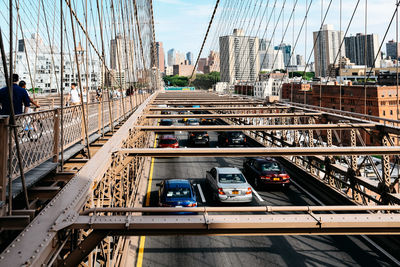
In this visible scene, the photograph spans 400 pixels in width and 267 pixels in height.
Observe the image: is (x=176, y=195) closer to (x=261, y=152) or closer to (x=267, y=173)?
(x=267, y=173)

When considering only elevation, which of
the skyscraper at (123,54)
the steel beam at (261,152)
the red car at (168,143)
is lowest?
the red car at (168,143)

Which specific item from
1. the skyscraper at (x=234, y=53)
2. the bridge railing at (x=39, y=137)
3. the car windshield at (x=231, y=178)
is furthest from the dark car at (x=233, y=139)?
the bridge railing at (x=39, y=137)

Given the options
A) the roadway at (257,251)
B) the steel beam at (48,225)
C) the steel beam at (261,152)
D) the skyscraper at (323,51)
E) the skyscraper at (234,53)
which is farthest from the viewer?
the skyscraper at (323,51)

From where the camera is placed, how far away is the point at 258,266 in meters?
9.45

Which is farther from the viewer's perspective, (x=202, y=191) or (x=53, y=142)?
(x=202, y=191)

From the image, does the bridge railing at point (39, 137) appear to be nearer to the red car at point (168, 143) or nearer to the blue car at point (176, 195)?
the blue car at point (176, 195)

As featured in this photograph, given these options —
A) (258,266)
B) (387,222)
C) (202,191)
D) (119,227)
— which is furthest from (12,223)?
(202,191)

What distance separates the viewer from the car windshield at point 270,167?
1670cm

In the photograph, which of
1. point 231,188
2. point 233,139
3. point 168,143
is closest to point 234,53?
point 233,139

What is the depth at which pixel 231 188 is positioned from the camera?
47.1 ft

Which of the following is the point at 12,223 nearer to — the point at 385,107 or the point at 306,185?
the point at 306,185

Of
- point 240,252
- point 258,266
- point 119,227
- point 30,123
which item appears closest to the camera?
point 119,227

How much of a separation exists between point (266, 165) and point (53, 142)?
1269cm

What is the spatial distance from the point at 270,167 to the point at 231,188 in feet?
11.7
